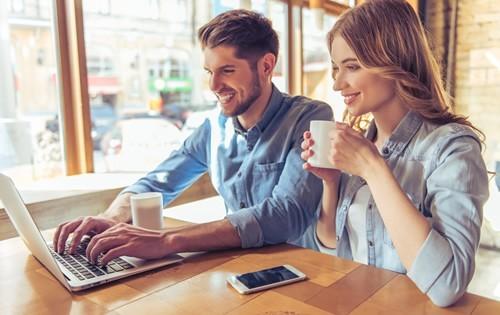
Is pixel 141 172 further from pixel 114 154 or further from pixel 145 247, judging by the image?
pixel 145 247

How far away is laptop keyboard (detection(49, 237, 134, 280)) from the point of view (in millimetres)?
915

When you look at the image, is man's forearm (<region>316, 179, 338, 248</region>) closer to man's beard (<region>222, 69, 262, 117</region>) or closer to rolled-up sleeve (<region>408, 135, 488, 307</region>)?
rolled-up sleeve (<region>408, 135, 488, 307</region>)

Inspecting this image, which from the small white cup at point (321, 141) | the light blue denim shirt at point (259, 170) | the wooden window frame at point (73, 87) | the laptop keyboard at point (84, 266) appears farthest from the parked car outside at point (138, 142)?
the small white cup at point (321, 141)

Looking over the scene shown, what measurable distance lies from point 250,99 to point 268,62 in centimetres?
15

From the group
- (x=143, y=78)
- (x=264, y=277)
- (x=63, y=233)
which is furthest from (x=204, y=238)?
(x=143, y=78)

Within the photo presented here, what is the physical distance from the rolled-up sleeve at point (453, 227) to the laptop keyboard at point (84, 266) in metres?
0.59

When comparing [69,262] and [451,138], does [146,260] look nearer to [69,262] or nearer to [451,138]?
[69,262]

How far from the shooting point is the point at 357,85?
1.06 m

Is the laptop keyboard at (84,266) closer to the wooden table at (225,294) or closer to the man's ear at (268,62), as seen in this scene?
the wooden table at (225,294)

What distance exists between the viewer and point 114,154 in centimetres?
209

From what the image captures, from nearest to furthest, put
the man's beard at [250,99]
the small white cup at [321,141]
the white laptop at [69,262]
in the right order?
1. the white laptop at [69,262]
2. the small white cup at [321,141]
3. the man's beard at [250,99]

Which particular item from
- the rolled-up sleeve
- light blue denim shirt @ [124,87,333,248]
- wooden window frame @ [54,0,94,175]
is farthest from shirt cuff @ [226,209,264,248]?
wooden window frame @ [54,0,94,175]

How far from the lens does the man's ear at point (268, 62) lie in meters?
1.48

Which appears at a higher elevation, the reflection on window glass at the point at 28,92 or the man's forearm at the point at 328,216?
the reflection on window glass at the point at 28,92
